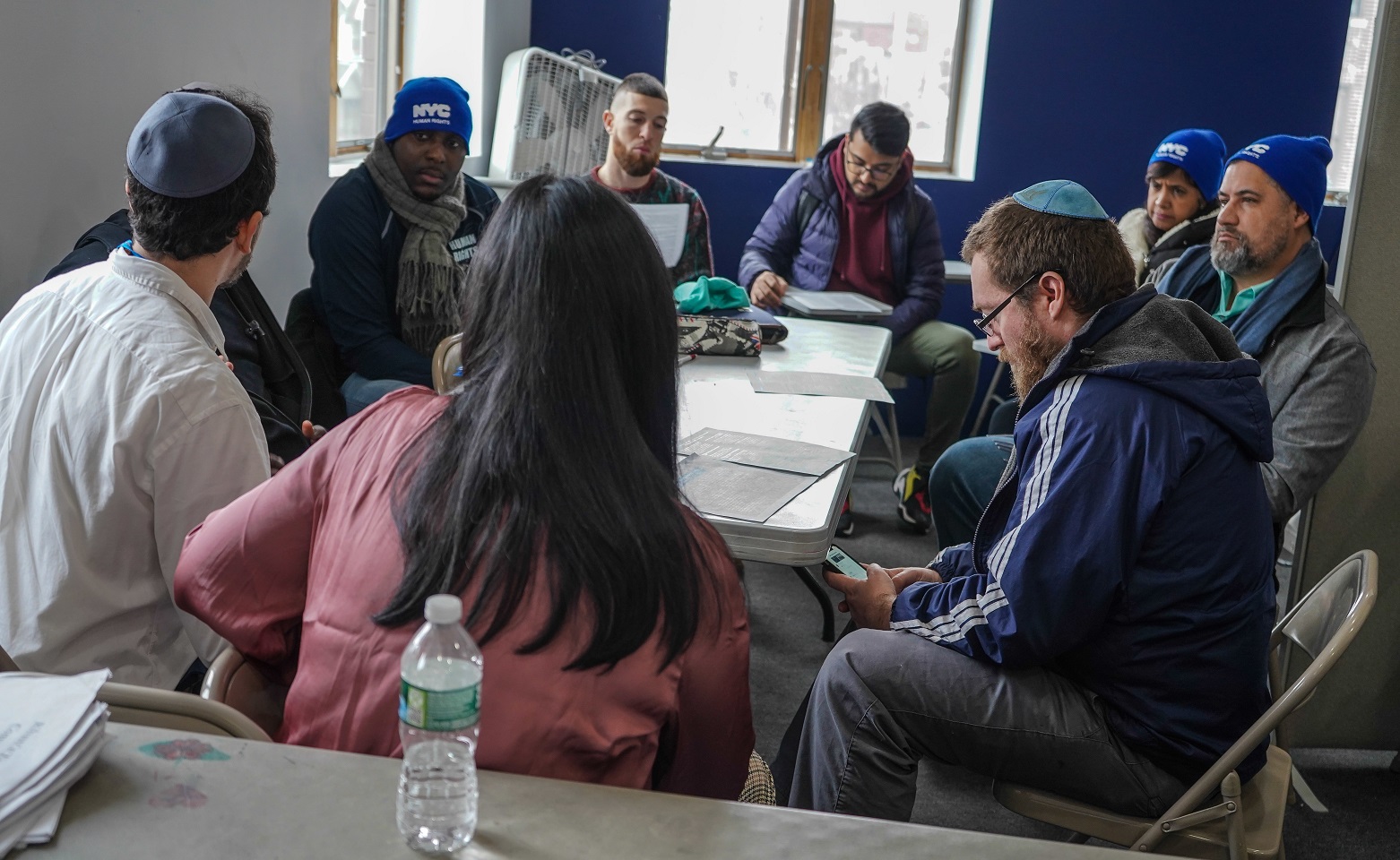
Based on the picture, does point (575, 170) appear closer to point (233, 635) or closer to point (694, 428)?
point (694, 428)

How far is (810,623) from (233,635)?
2.37 metres

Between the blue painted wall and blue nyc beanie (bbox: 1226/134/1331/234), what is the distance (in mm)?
2579

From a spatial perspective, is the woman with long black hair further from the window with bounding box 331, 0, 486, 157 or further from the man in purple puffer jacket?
the man in purple puffer jacket

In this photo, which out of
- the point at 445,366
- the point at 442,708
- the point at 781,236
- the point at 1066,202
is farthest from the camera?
the point at 781,236

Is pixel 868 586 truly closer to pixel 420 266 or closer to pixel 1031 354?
pixel 1031 354

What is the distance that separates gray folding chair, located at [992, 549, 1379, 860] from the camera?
5.05 feet

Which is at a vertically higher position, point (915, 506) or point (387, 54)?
point (387, 54)

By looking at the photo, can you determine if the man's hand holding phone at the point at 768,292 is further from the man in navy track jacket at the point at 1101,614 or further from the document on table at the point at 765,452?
the man in navy track jacket at the point at 1101,614

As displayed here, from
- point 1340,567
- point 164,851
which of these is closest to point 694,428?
point 1340,567

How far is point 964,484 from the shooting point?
2.98m

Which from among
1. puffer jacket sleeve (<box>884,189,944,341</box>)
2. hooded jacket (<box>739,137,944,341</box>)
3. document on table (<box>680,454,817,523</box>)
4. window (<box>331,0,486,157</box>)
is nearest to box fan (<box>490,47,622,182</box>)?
window (<box>331,0,486,157</box>)

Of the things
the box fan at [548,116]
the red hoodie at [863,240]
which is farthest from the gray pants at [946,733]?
the box fan at [548,116]

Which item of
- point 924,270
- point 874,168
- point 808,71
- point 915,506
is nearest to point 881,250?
point 924,270

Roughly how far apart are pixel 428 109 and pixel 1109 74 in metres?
3.59
